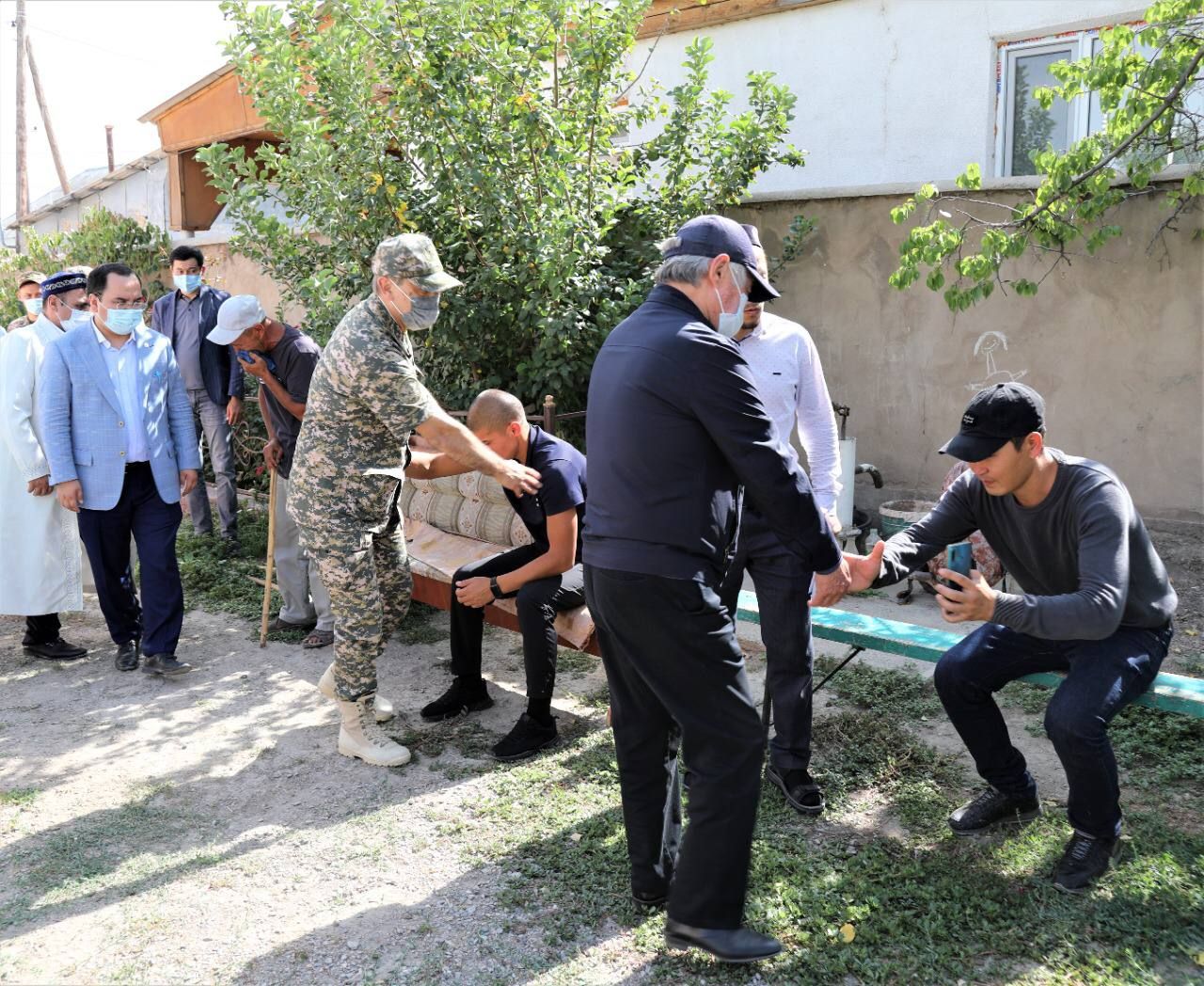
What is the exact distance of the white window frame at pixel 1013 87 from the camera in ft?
26.5

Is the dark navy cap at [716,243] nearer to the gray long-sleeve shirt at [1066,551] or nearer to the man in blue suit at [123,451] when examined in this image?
the gray long-sleeve shirt at [1066,551]

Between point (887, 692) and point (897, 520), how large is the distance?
2.24 metres

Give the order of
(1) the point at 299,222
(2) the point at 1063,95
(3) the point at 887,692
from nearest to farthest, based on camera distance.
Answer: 1. (3) the point at 887,692
2. (2) the point at 1063,95
3. (1) the point at 299,222

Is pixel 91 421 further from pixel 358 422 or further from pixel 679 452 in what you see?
pixel 679 452

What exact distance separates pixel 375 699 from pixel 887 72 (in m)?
6.80

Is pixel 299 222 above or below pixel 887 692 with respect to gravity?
above

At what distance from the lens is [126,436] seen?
215 inches

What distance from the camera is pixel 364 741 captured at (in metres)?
4.54

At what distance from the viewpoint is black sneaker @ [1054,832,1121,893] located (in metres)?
3.30

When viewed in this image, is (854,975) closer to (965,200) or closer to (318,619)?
(318,619)

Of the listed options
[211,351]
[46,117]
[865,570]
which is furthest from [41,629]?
[46,117]

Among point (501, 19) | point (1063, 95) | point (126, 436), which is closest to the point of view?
point (126, 436)

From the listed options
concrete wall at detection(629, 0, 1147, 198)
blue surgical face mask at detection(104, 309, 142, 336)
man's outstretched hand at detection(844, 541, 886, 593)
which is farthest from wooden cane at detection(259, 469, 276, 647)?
concrete wall at detection(629, 0, 1147, 198)

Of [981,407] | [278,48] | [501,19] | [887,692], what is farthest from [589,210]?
[981,407]
